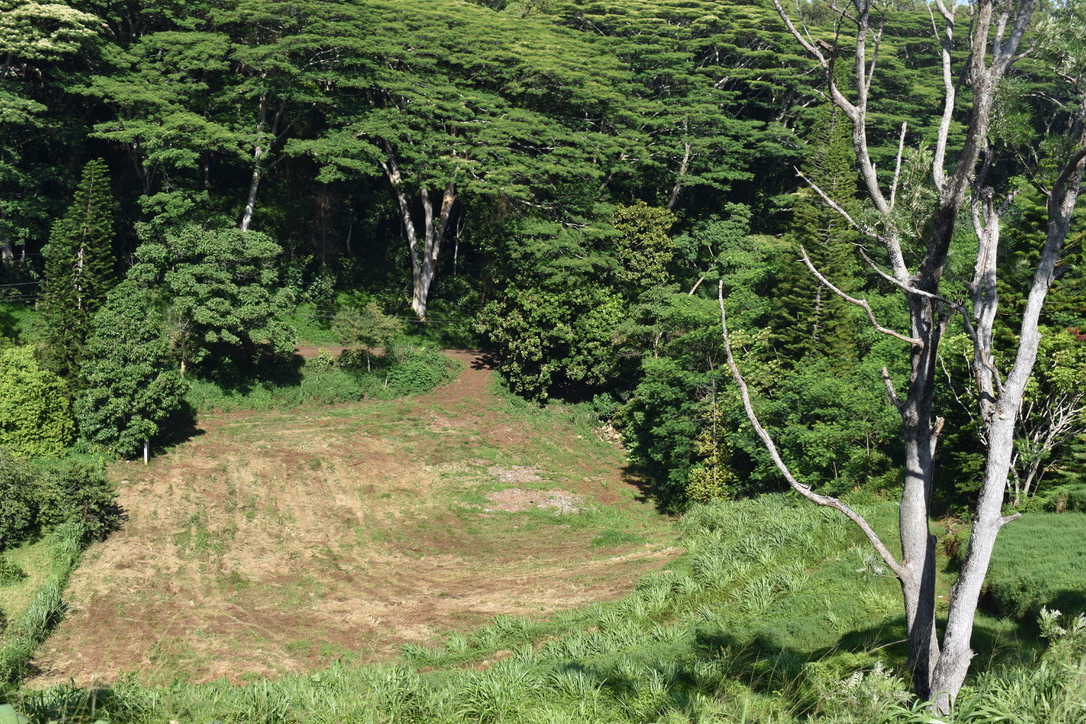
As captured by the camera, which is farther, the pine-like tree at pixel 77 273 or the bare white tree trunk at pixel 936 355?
the pine-like tree at pixel 77 273

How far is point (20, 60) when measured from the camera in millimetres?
28641

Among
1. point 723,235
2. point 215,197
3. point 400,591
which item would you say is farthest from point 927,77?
point 400,591

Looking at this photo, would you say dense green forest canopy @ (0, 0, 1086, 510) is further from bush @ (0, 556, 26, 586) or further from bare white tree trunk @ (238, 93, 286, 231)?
bush @ (0, 556, 26, 586)

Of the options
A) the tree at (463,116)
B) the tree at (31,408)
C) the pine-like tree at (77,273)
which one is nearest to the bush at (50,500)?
the tree at (31,408)

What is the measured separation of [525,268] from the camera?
29422 millimetres

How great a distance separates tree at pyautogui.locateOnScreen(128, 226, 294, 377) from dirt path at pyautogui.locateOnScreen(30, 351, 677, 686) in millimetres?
2431

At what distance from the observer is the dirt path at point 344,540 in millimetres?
14398

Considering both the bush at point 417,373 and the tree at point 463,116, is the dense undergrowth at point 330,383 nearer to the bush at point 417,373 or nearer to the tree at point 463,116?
the bush at point 417,373

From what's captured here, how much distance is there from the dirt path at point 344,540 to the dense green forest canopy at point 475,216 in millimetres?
2066

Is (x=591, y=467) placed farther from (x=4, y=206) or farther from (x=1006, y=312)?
(x=4, y=206)

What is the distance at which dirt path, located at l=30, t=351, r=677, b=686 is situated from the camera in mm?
14398

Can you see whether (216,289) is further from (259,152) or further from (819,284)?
(819,284)

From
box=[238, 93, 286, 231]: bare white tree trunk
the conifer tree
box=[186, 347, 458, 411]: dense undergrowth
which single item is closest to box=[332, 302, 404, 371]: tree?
box=[186, 347, 458, 411]: dense undergrowth

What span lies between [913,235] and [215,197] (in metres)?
29.9
